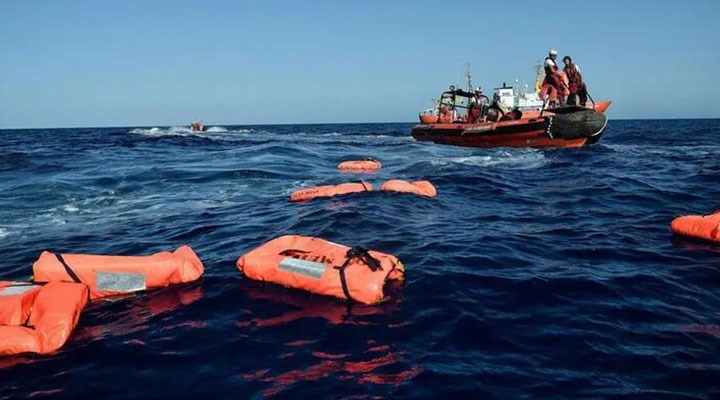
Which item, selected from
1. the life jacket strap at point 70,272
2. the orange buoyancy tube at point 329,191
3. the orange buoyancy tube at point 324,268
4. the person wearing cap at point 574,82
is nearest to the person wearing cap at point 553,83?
the person wearing cap at point 574,82

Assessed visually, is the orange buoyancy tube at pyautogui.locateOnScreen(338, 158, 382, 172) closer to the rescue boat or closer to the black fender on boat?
the rescue boat

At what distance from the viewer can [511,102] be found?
145 feet

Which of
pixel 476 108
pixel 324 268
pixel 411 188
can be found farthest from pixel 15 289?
pixel 476 108

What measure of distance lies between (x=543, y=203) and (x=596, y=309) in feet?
20.4

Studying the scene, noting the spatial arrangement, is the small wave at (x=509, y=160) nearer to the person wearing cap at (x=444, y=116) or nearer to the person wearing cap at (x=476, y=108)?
the person wearing cap at (x=476, y=108)

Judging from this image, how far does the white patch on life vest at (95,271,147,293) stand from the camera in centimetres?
612

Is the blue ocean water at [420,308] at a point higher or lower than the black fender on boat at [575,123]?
lower

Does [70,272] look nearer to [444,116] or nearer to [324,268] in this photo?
[324,268]

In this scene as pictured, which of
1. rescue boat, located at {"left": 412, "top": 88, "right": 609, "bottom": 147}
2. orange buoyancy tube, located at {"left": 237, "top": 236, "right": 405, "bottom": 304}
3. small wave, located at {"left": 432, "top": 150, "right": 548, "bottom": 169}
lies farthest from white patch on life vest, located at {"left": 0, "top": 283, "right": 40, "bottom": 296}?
rescue boat, located at {"left": 412, "top": 88, "right": 609, "bottom": 147}

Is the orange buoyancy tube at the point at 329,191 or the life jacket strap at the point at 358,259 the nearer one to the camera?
the life jacket strap at the point at 358,259

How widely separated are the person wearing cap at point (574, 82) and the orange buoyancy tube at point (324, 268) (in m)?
18.1

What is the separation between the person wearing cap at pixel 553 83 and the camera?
20094mm

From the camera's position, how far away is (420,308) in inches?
224

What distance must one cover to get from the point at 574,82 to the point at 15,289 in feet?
73.1
